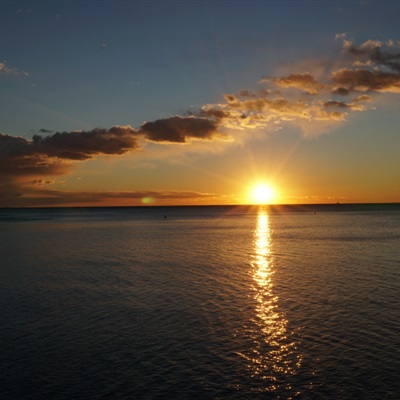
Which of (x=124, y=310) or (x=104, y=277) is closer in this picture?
(x=124, y=310)

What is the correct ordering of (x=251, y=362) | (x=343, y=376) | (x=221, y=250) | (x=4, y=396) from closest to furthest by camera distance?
→ (x=4, y=396) < (x=343, y=376) < (x=251, y=362) < (x=221, y=250)

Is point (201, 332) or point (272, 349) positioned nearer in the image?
point (272, 349)

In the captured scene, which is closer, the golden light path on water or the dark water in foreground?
the dark water in foreground

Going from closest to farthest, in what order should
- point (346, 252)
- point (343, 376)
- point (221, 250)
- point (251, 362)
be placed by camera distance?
A: point (343, 376) → point (251, 362) → point (346, 252) → point (221, 250)

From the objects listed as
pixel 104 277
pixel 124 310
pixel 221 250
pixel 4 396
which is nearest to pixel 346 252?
pixel 221 250

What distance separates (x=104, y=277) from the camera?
4431 centimetres

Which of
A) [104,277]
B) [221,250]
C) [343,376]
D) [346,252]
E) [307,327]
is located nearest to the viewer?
[343,376]

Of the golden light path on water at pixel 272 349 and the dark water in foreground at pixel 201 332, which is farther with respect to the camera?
the golden light path on water at pixel 272 349

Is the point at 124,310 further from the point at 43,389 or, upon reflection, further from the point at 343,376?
the point at 343,376

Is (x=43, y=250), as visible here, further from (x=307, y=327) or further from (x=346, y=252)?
(x=307, y=327)

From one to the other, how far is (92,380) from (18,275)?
104ft

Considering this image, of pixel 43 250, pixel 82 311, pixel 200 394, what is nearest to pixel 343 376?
pixel 200 394

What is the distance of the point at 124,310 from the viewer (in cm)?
3045

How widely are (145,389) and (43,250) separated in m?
58.9
